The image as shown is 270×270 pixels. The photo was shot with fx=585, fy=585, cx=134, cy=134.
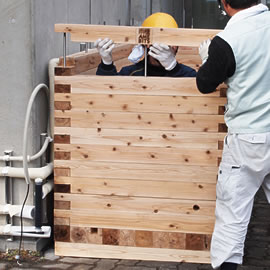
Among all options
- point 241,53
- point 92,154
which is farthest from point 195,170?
point 241,53

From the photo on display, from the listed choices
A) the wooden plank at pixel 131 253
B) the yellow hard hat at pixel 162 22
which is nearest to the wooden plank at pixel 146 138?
the wooden plank at pixel 131 253

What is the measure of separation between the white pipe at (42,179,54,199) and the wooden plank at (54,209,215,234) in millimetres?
182

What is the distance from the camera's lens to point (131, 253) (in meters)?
4.45

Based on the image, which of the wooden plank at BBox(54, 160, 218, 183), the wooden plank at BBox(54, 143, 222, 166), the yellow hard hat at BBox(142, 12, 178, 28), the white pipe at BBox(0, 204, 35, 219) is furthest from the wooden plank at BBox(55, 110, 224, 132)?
the yellow hard hat at BBox(142, 12, 178, 28)

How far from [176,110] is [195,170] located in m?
0.46

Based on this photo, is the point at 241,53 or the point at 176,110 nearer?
the point at 241,53

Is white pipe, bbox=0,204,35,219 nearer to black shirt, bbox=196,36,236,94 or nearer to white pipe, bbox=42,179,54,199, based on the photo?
white pipe, bbox=42,179,54,199

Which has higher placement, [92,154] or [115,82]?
[115,82]

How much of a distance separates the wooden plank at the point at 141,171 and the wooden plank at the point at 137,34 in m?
0.90

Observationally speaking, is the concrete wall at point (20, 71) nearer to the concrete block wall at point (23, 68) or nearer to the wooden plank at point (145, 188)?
the concrete block wall at point (23, 68)

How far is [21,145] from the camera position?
4.45 metres

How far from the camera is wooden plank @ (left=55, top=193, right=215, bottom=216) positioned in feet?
14.2

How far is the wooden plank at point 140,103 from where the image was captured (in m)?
4.22

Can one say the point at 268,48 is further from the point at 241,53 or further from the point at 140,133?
the point at 140,133
